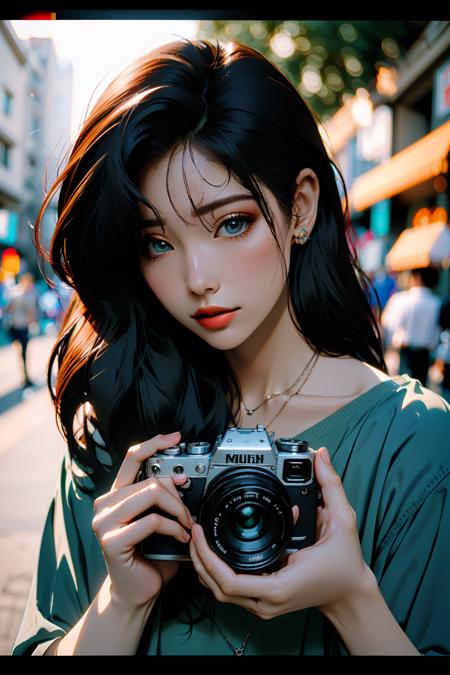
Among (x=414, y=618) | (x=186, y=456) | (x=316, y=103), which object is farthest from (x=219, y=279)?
(x=316, y=103)

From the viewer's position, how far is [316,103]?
1141 cm

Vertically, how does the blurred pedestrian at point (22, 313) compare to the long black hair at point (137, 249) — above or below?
below

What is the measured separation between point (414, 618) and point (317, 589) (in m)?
0.21

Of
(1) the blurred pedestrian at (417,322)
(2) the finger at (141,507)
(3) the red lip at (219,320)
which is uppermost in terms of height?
(3) the red lip at (219,320)

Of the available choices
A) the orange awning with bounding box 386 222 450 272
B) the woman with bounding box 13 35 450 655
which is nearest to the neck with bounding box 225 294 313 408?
the woman with bounding box 13 35 450 655

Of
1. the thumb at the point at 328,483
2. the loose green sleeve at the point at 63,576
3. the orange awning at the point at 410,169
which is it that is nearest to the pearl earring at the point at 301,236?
the thumb at the point at 328,483

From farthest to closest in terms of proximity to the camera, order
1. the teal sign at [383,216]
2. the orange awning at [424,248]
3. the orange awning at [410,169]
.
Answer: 1. the teal sign at [383,216]
2. the orange awning at [410,169]
3. the orange awning at [424,248]

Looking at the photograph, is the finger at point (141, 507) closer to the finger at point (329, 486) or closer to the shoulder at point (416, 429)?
the finger at point (329, 486)

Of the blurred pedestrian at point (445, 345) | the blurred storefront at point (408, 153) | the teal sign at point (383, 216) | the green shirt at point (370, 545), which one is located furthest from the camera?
the teal sign at point (383, 216)

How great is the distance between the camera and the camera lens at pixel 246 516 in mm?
973

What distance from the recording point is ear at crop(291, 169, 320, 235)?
4.16 feet

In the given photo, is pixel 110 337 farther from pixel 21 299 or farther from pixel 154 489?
pixel 21 299

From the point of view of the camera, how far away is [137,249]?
123 centimetres

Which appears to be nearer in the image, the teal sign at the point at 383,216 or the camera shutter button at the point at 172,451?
the camera shutter button at the point at 172,451
